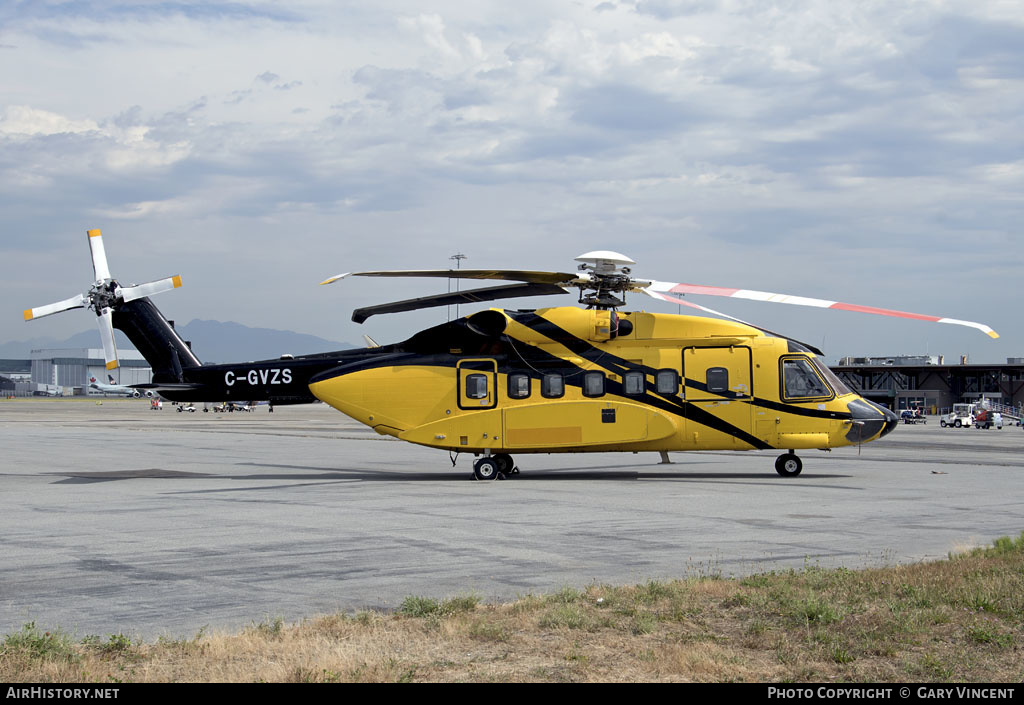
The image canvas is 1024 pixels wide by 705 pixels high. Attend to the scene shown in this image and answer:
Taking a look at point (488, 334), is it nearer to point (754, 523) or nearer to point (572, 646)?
point (754, 523)

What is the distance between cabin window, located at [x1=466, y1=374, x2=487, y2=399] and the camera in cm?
2322

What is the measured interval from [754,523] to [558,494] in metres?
5.59

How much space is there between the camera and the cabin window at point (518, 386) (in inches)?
909

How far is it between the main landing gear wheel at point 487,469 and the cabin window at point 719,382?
5.39 m

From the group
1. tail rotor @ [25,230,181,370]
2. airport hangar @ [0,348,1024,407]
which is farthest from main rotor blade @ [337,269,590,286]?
airport hangar @ [0,348,1024,407]

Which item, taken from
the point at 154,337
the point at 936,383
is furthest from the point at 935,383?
the point at 154,337

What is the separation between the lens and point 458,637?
7406mm

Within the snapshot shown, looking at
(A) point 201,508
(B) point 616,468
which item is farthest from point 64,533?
(B) point 616,468

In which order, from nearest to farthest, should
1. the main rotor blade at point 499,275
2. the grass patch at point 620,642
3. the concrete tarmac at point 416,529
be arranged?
the grass patch at point 620,642 < the concrete tarmac at point 416,529 < the main rotor blade at point 499,275

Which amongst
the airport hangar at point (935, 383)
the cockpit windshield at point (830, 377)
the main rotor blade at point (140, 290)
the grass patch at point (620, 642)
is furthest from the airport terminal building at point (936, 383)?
the grass patch at point (620, 642)

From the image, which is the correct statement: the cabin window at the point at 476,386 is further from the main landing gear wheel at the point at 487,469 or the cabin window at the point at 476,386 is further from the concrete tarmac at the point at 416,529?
the concrete tarmac at the point at 416,529

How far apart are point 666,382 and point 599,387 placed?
61.7 inches

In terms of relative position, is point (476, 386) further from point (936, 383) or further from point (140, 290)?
point (936, 383)

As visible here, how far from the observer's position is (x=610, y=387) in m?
22.9
